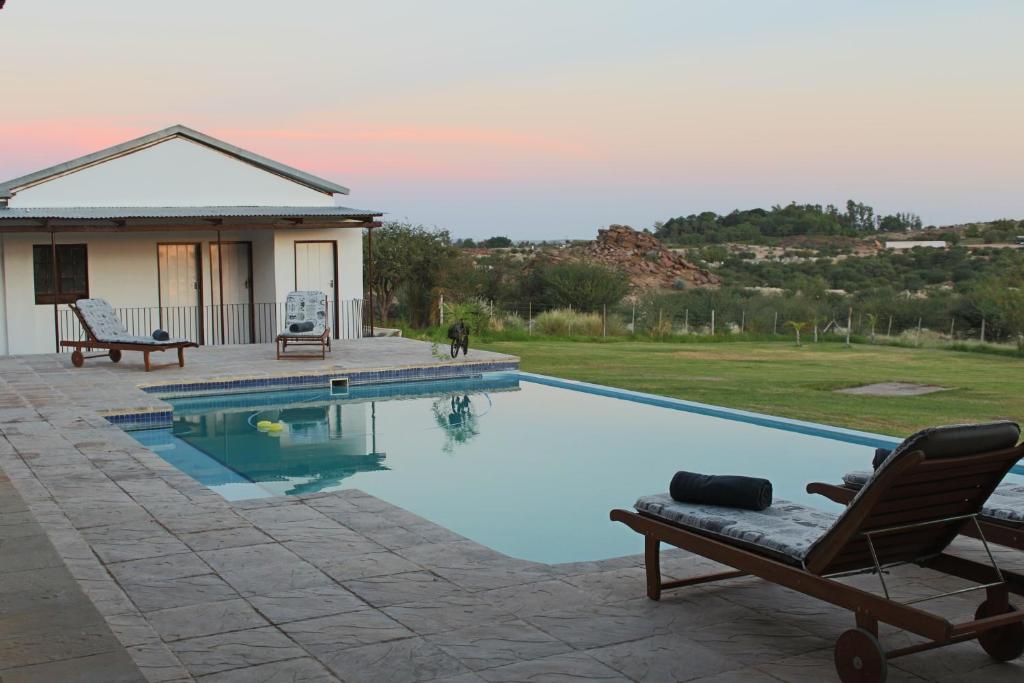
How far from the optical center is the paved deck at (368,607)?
3.82m

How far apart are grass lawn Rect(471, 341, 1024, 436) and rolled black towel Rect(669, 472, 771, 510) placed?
6.72 m

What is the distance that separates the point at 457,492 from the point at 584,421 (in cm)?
359

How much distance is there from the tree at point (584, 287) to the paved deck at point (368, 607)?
2571 centimetres

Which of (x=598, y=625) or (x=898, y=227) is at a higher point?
(x=898, y=227)

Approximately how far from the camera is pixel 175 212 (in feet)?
57.2

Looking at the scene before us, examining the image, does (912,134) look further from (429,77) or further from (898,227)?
(898,227)

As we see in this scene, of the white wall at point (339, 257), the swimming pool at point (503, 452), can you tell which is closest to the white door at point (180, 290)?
the white wall at point (339, 257)

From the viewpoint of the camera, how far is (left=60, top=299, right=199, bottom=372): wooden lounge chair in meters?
13.9

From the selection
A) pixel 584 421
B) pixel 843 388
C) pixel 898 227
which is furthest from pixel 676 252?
pixel 584 421

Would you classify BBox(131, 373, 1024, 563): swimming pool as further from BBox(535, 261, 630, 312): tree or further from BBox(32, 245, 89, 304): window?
BBox(535, 261, 630, 312): tree

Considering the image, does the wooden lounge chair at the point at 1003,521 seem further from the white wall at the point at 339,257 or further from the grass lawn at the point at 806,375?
the white wall at the point at 339,257

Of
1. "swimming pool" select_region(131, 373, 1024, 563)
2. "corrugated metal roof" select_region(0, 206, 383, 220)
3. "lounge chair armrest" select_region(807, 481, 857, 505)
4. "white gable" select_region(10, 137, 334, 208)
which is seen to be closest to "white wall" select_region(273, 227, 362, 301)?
"corrugated metal roof" select_region(0, 206, 383, 220)

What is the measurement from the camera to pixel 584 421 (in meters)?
12.0

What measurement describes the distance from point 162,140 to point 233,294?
2.96 m
